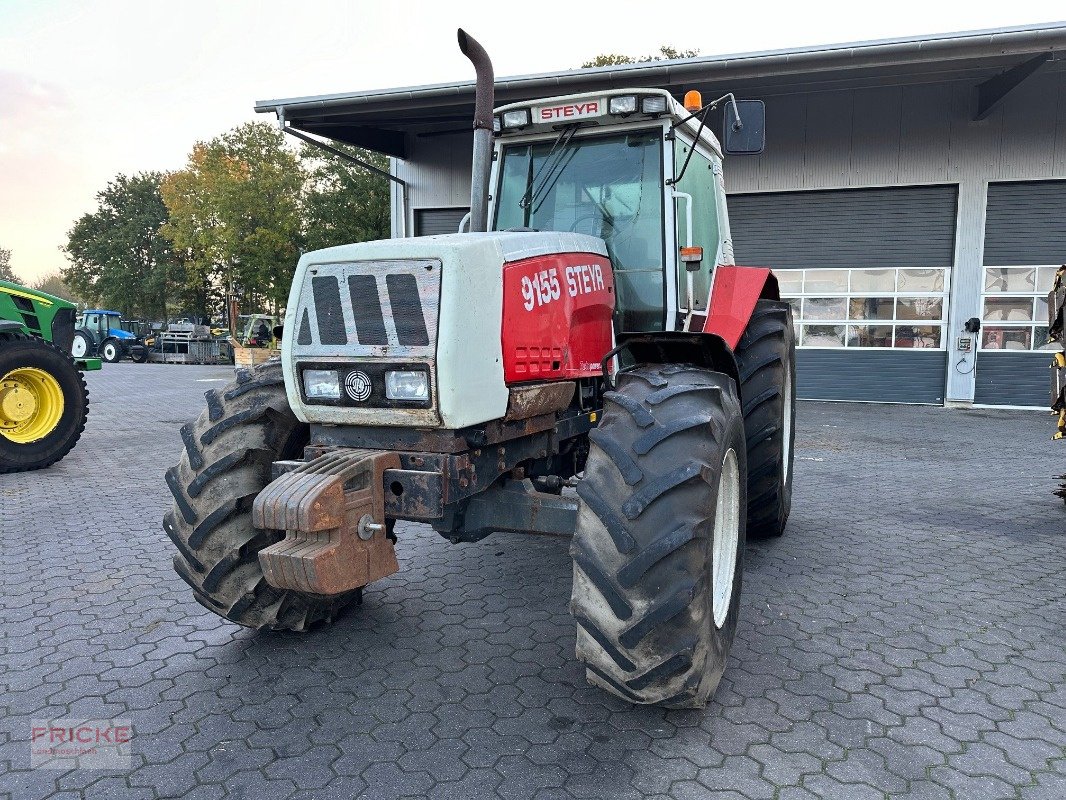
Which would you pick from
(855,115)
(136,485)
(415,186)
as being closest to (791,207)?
(855,115)

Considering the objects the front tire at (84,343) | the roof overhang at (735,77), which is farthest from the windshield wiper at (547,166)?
the front tire at (84,343)

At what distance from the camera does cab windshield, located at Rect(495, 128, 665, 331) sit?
3.96m

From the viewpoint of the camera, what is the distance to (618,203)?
402 cm

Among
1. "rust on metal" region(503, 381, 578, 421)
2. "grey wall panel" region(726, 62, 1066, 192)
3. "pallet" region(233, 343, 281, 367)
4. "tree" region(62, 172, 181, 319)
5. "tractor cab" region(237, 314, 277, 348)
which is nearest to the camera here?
"rust on metal" region(503, 381, 578, 421)

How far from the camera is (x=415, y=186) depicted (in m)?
16.4

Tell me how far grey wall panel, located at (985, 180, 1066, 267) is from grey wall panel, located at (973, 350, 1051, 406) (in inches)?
63.3

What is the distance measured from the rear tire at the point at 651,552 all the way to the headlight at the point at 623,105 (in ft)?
5.84

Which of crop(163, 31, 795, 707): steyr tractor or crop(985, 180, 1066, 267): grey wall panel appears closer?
crop(163, 31, 795, 707): steyr tractor

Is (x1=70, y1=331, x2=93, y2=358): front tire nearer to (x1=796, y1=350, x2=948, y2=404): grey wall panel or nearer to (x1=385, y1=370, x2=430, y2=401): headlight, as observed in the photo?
(x1=796, y1=350, x2=948, y2=404): grey wall panel

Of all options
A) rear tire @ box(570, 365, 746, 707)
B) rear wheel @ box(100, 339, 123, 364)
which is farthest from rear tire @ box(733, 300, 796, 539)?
rear wheel @ box(100, 339, 123, 364)

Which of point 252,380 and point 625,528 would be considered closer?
point 625,528

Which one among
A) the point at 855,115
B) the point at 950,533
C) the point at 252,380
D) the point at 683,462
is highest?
the point at 855,115

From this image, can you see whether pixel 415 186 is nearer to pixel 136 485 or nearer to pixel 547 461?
pixel 136 485

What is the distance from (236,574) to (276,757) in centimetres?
81
